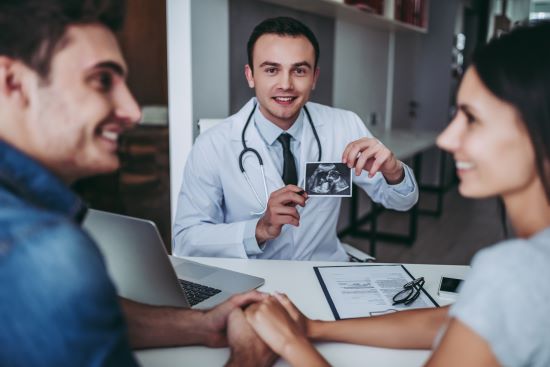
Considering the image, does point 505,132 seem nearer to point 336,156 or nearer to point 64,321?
point 64,321

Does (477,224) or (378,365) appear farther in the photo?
(477,224)

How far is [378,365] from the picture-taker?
878mm

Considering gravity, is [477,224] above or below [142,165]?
below

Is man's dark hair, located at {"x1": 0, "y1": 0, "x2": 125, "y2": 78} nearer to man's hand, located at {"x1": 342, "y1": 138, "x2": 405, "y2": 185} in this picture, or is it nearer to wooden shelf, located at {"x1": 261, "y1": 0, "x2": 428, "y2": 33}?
man's hand, located at {"x1": 342, "y1": 138, "x2": 405, "y2": 185}

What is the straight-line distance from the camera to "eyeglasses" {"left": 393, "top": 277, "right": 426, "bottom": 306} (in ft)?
3.58

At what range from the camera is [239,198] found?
5.56ft

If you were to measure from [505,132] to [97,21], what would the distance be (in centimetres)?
56

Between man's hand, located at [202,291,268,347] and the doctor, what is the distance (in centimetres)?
61

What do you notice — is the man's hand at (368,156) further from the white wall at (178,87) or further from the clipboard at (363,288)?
the white wall at (178,87)

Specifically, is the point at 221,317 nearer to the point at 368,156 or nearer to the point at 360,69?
the point at 368,156


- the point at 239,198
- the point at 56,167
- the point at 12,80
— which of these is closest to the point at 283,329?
the point at 56,167

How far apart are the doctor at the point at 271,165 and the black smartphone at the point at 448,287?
0.48 meters

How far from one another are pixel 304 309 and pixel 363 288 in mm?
171

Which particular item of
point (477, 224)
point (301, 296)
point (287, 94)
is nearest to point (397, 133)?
point (477, 224)
